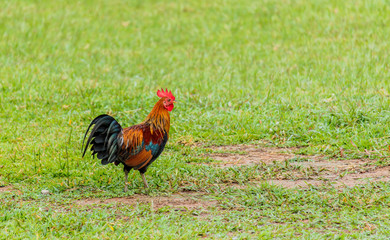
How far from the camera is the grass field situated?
4.94 metres

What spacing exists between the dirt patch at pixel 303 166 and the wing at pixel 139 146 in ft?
3.90

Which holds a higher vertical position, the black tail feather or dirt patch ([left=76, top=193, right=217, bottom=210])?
the black tail feather

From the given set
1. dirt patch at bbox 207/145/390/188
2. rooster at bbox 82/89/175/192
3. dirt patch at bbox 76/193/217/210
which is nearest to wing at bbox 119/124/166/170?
rooster at bbox 82/89/175/192

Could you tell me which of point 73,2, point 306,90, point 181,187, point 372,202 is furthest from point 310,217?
point 73,2

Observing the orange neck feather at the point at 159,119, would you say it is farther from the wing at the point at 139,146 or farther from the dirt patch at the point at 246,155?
the dirt patch at the point at 246,155

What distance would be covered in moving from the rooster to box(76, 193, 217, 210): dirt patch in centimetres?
30

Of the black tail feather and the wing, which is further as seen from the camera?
the wing

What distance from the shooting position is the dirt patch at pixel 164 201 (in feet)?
17.3

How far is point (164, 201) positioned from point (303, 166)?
1.79 meters

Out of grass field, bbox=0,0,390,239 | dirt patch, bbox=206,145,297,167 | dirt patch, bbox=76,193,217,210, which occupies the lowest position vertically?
dirt patch, bbox=206,145,297,167

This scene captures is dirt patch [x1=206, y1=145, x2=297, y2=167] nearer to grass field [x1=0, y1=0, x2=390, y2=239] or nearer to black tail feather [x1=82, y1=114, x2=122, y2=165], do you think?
grass field [x1=0, y1=0, x2=390, y2=239]

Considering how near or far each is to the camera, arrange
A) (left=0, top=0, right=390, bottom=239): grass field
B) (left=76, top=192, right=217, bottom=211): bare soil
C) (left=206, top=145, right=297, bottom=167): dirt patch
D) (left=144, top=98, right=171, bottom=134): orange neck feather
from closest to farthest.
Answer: (left=0, top=0, right=390, bottom=239): grass field < (left=76, top=192, right=217, bottom=211): bare soil < (left=144, top=98, right=171, bottom=134): orange neck feather < (left=206, top=145, right=297, bottom=167): dirt patch

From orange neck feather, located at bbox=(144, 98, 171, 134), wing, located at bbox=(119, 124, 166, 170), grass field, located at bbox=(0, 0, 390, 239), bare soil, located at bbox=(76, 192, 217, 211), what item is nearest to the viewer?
grass field, located at bbox=(0, 0, 390, 239)

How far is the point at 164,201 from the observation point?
213 inches
